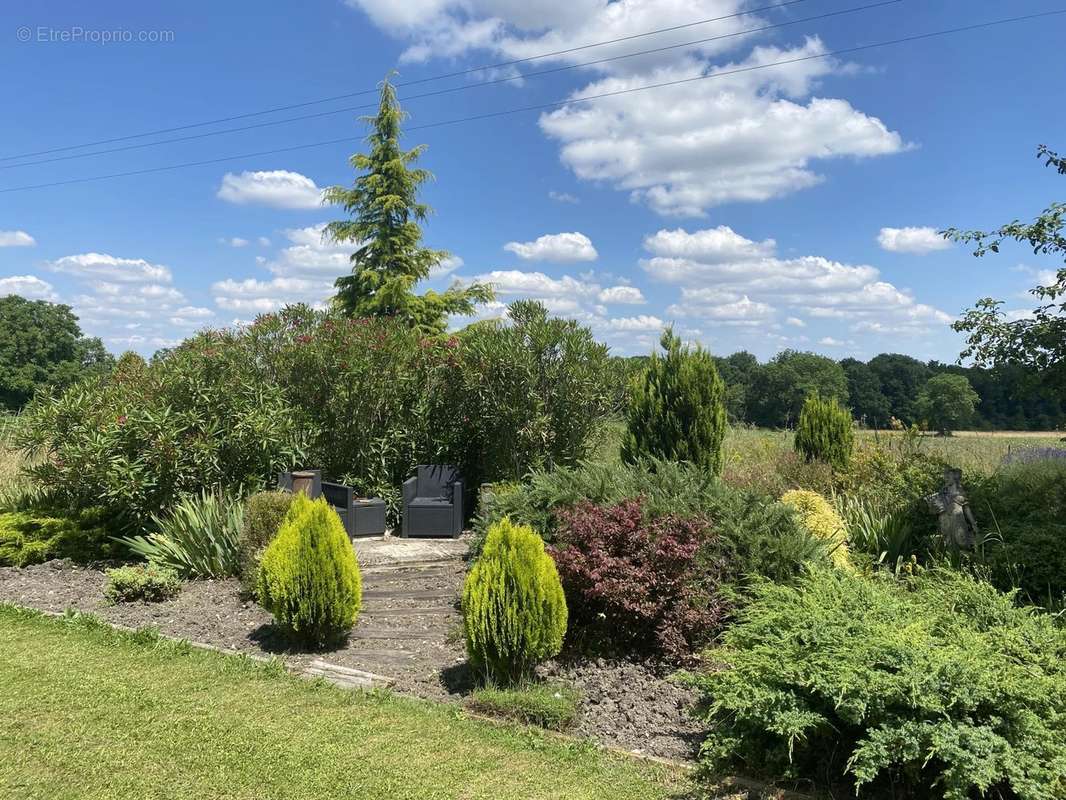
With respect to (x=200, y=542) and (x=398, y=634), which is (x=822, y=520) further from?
(x=200, y=542)

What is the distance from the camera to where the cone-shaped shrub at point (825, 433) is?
1000 centimetres

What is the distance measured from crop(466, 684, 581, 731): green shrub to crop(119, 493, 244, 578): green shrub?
3584 millimetres

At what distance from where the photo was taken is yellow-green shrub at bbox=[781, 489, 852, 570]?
579cm

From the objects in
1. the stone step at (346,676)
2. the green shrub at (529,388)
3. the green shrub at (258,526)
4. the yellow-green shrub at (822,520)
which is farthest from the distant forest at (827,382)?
the stone step at (346,676)

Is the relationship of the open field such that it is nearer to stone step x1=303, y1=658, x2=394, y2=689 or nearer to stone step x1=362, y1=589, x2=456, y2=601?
stone step x1=362, y1=589, x2=456, y2=601

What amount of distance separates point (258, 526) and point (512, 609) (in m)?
3.09

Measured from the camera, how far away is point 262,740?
350 cm

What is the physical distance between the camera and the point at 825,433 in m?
10.2

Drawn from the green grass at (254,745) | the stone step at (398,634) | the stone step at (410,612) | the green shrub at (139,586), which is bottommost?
the green grass at (254,745)

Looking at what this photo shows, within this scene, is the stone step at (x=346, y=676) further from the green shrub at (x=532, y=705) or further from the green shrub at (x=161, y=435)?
the green shrub at (x=161, y=435)

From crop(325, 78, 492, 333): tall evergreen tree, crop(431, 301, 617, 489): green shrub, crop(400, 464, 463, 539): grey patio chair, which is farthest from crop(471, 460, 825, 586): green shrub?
crop(325, 78, 492, 333): tall evergreen tree

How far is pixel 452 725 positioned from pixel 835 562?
11.0 feet

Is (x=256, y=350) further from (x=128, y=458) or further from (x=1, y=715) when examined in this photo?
(x=1, y=715)

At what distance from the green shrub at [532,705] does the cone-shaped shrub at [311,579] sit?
133 centimetres
